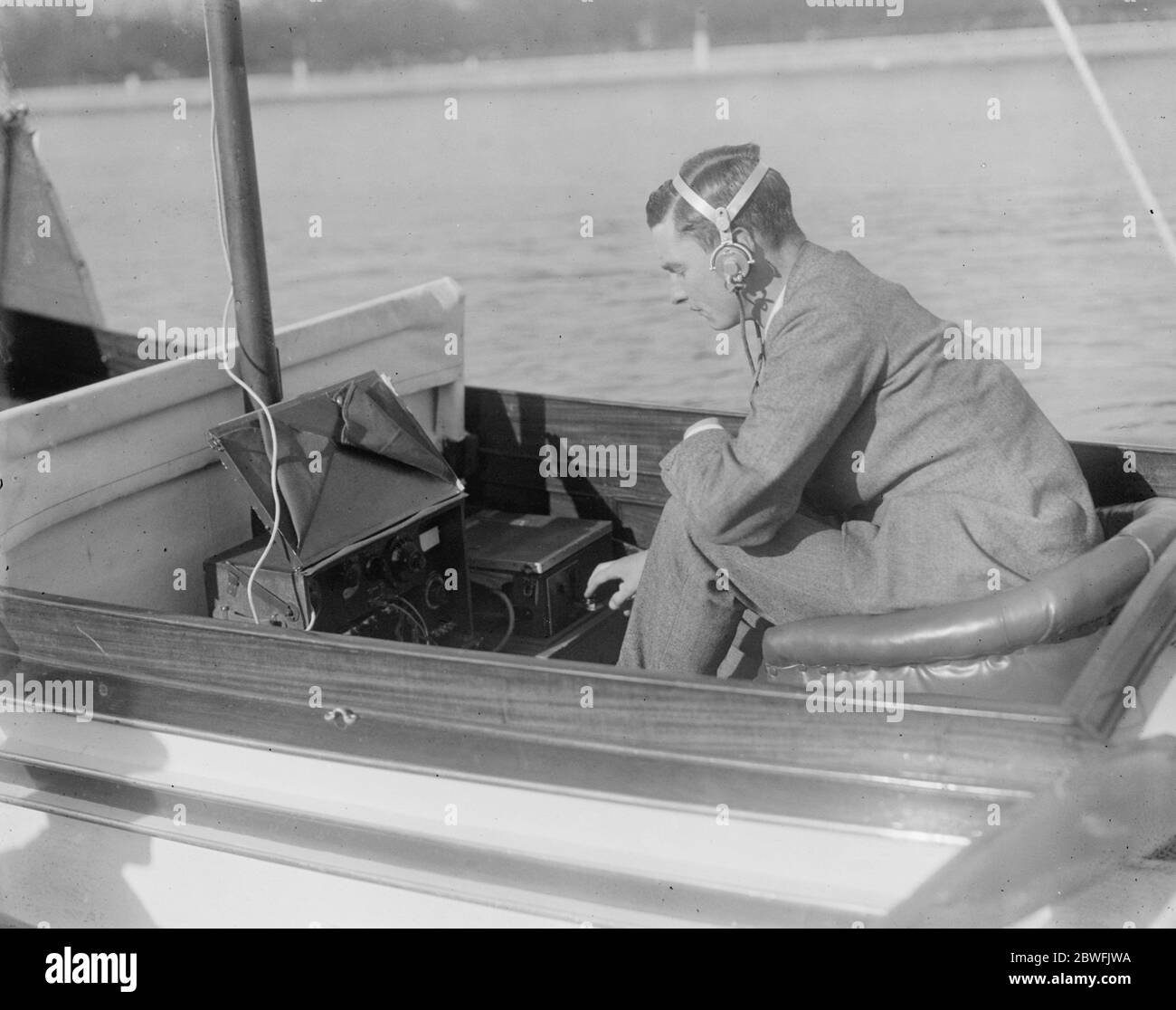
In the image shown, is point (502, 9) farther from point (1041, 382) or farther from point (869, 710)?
point (869, 710)

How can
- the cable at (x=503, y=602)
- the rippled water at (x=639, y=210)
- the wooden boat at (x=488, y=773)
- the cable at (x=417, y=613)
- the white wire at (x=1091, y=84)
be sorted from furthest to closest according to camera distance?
the rippled water at (x=639, y=210) < the cable at (x=503, y=602) < the cable at (x=417, y=613) < the white wire at (x=1091, y=84) < the wooden boat at (x=488, y=773)

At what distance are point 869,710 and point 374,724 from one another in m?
0.74

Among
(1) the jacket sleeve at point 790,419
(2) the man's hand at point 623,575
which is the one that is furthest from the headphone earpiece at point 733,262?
(2) the man's hand at point 623,575

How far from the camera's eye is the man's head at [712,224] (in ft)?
6.77

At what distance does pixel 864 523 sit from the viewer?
212 cm

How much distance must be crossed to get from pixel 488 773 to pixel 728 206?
97 centimetres

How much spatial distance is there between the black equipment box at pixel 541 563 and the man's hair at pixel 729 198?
0.95 m

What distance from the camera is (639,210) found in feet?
45.3

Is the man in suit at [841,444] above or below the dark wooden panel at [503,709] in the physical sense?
above

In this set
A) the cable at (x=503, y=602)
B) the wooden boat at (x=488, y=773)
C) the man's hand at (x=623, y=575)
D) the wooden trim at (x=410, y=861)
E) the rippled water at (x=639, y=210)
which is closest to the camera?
the wooden boat at (x=488, y=773)

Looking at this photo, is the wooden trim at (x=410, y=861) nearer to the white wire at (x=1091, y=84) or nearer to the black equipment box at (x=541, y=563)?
the black equipment box at (x=541, y=563)

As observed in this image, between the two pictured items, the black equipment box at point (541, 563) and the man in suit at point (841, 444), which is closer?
the man in suit at point (841, 444)

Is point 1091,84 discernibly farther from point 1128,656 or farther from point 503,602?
point 503,602

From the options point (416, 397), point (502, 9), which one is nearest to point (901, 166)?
point (502, 9)
